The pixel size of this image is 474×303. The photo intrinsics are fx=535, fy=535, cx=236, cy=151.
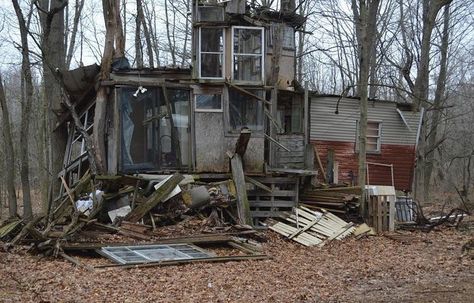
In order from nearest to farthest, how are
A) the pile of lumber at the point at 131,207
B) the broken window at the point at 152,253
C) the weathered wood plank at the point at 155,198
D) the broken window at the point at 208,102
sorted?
1. the broken window at the point at 152,253
2. the pile of lumber at the point at 131,207
3. the weathered wood plank at the point at 155,198
4. the broken window at the point at 208,102

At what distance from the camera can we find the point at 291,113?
62.2ft

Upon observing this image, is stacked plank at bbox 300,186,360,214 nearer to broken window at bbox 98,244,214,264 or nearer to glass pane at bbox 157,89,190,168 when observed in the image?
glass pane at bbox 157,89,190,168

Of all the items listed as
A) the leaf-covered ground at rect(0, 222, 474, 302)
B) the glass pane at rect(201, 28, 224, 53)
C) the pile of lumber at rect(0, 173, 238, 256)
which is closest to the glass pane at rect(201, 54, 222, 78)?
the glass pane at rect(201, 28, 224, 53)

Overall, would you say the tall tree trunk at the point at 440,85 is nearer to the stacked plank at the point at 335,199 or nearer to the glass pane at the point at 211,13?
the stacked plank at the point at 335,199

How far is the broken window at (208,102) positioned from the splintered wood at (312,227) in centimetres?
335

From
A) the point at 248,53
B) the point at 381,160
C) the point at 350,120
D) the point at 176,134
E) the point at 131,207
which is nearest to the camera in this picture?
the point at 131,207

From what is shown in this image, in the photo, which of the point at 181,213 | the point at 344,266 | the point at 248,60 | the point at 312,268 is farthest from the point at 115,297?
the point at 248,60

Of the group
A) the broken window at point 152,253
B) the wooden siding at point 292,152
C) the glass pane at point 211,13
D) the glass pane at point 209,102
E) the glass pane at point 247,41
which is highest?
the glass pane at point 211,13

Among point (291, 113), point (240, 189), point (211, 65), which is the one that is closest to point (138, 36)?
point (291, 113)

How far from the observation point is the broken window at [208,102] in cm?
1433

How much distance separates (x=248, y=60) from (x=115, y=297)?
9.20 metres

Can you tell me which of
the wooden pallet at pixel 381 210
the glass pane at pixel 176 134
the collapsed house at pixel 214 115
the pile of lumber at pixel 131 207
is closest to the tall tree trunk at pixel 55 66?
the collapsed house at pixel 214 115

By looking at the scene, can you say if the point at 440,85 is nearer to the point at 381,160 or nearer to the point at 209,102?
the point at 381,160

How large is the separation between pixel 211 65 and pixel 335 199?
4.99m
